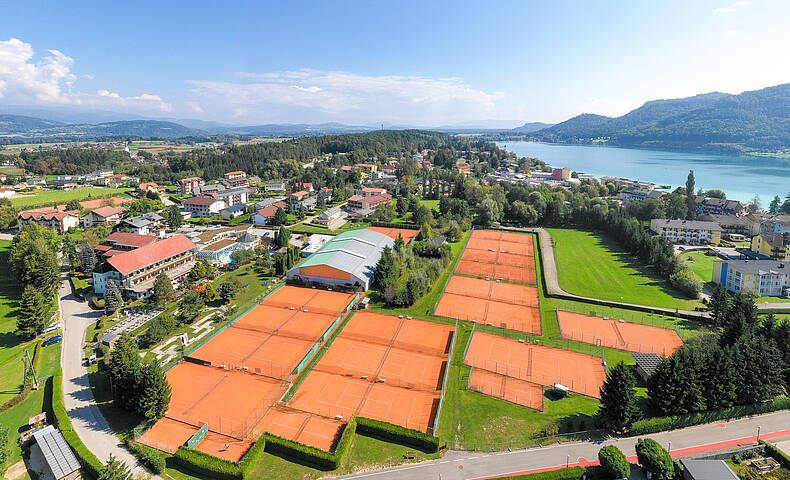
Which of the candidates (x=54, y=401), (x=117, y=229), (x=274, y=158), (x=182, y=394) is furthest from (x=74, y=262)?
(x=274, y=158)

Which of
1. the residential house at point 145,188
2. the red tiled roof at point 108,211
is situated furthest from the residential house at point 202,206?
the residential house at point 145,188

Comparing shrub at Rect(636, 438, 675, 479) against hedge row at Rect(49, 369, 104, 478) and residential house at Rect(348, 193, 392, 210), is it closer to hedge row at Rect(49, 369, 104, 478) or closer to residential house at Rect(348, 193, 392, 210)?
hedge row at Rect(49, 369, 104, 478)

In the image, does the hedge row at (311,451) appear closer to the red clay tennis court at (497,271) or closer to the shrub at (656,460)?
the shrub at (656,460)

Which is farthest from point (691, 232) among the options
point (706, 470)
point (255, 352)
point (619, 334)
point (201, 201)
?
point (201, 201)

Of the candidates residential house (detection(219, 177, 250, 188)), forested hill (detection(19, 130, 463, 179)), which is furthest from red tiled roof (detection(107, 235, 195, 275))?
forested hill (detection(19, 130, 463, 179))

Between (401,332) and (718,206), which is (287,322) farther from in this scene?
(718,206)

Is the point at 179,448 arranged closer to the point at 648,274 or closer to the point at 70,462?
the point at 70,462
